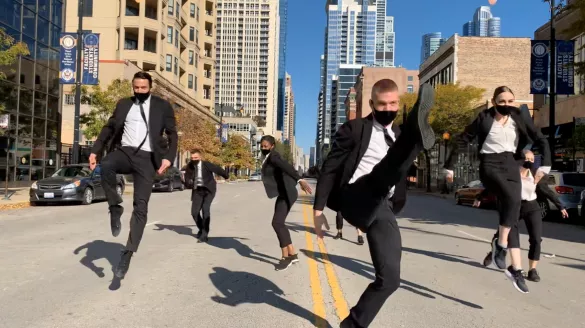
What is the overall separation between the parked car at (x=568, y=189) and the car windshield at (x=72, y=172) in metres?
16.0

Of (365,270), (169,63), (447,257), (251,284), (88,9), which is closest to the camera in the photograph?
(251,284)

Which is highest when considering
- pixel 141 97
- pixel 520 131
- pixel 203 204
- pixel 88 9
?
pixel 88 9

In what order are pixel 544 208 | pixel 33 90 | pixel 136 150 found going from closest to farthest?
pixel 136 150 → pixel 544 208 → pixel 33 90

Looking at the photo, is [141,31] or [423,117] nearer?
[423,117]

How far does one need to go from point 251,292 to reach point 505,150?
3162mm

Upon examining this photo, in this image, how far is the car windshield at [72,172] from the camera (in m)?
18.5

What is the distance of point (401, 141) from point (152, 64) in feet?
160

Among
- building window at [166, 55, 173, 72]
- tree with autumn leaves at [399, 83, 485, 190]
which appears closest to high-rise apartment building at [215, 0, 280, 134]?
building window at [166, 55, 173, 72]

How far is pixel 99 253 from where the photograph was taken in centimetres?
771

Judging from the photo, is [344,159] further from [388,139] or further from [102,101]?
[102,101]

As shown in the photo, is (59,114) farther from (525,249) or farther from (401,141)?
(401,141)

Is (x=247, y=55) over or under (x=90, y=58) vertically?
over

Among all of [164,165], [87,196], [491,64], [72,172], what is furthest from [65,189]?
[491,64]

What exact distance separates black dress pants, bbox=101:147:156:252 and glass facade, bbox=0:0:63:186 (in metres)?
21.1
